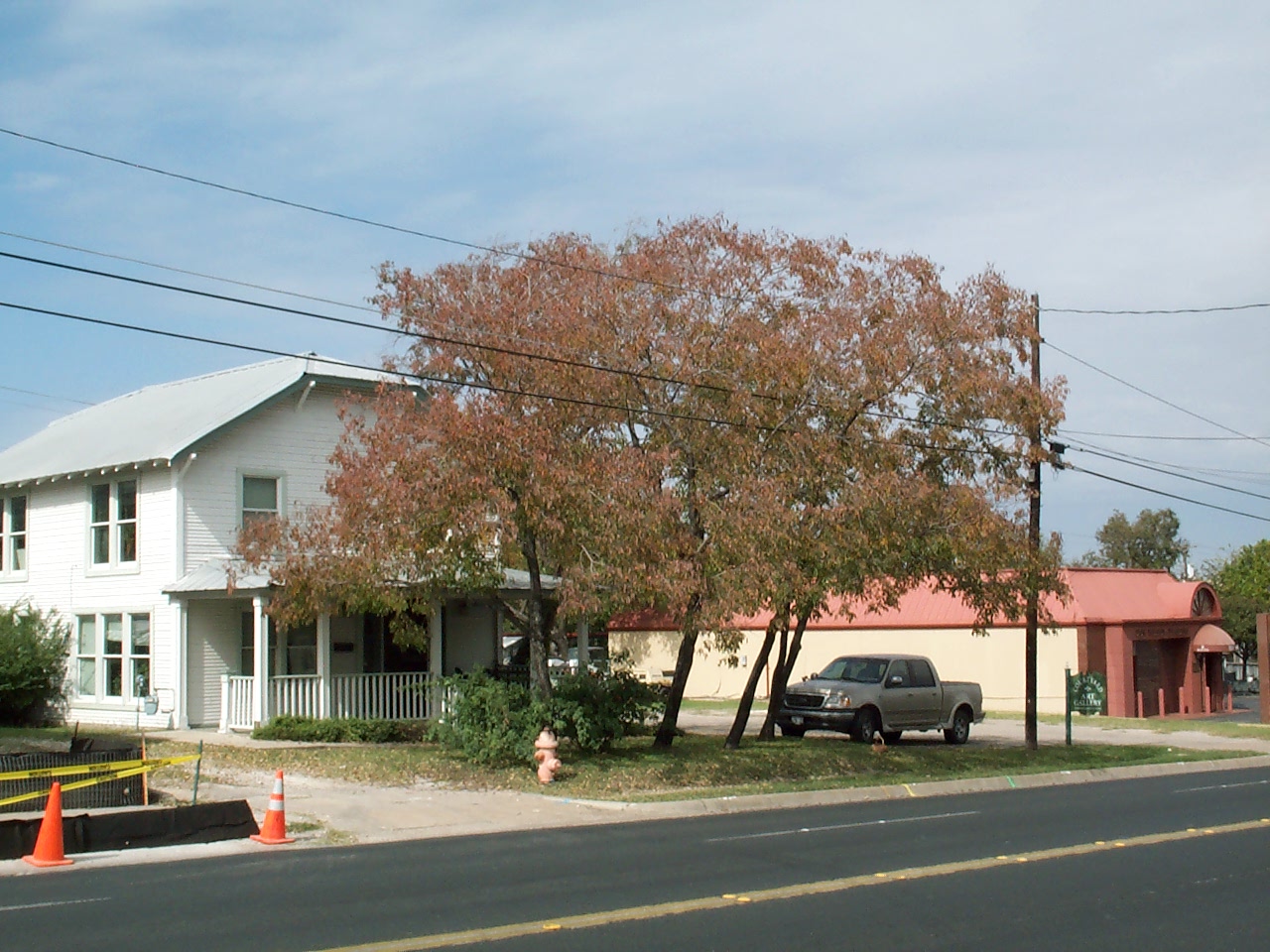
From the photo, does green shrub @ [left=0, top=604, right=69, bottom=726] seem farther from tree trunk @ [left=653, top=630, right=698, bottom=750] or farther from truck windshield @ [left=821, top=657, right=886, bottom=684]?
truck windshield @ [left=821, top=657, right=886, bottom=684]

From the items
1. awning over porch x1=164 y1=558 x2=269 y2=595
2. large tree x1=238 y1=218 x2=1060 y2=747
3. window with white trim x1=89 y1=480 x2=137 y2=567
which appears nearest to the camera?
large tree x1=238 y1=218 x2=1060 y2=747

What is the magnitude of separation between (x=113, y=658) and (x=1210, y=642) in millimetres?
32053

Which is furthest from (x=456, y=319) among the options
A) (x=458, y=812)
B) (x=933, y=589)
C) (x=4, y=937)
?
(x=4, y=937)

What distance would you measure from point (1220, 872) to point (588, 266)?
12.1 metres

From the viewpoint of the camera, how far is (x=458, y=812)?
16609mm

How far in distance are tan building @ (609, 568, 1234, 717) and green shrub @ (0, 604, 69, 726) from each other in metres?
17.7

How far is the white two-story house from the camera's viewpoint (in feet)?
86.3

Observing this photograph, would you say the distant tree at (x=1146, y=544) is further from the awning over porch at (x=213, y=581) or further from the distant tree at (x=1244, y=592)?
the awning over porch at (x=213, y=581)

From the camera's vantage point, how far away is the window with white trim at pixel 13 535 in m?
30.8

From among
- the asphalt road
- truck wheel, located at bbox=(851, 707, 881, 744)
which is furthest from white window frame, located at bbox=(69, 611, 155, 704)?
the asphalt road

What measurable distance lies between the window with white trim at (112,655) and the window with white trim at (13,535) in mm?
2881

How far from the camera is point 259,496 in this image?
27.9 metres

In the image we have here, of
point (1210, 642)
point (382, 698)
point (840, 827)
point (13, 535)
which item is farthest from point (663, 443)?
point (1210, 642)

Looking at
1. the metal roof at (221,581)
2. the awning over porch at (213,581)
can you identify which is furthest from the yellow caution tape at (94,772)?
the awning over porch at (213,581)
